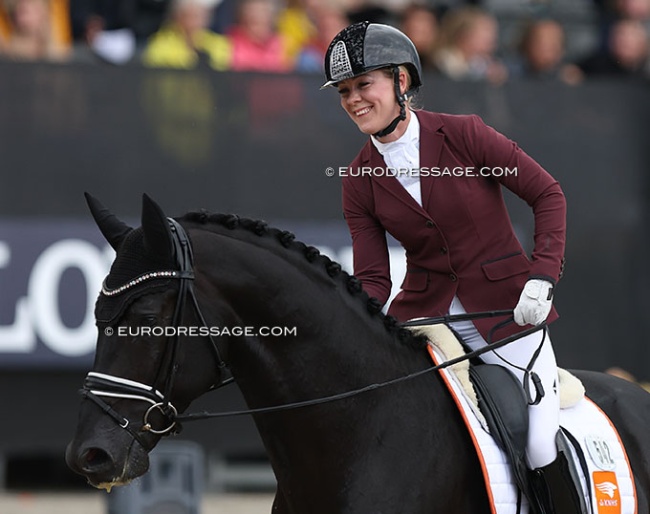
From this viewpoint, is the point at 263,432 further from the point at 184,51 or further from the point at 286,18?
the point at 286,18

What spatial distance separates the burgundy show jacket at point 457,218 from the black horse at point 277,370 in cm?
33

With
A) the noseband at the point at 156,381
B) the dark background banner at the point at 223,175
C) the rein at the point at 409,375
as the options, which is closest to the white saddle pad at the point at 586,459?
the rein at the point at 409,375

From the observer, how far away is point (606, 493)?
172 inches

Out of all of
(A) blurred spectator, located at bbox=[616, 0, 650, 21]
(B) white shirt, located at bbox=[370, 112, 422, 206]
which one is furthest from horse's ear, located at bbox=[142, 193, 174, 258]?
(A) blurred spectator, located at bbox=[616, 0, 650, 21]

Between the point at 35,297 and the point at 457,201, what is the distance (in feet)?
15.6

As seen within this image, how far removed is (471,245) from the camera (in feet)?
14.3

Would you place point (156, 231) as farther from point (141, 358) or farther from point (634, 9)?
point (634, 9)

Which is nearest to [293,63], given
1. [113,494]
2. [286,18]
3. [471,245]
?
[286,18]

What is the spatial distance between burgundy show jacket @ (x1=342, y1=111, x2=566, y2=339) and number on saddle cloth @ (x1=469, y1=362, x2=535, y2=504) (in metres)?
0.17

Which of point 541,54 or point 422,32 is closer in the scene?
point 422,32

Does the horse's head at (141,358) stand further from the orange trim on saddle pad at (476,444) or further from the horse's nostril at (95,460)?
the orange trim on saddle pad at (476,444)

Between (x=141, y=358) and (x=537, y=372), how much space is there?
4.85ft

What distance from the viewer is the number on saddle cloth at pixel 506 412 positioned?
4109 mm

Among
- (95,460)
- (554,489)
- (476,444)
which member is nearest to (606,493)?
(554,489)
